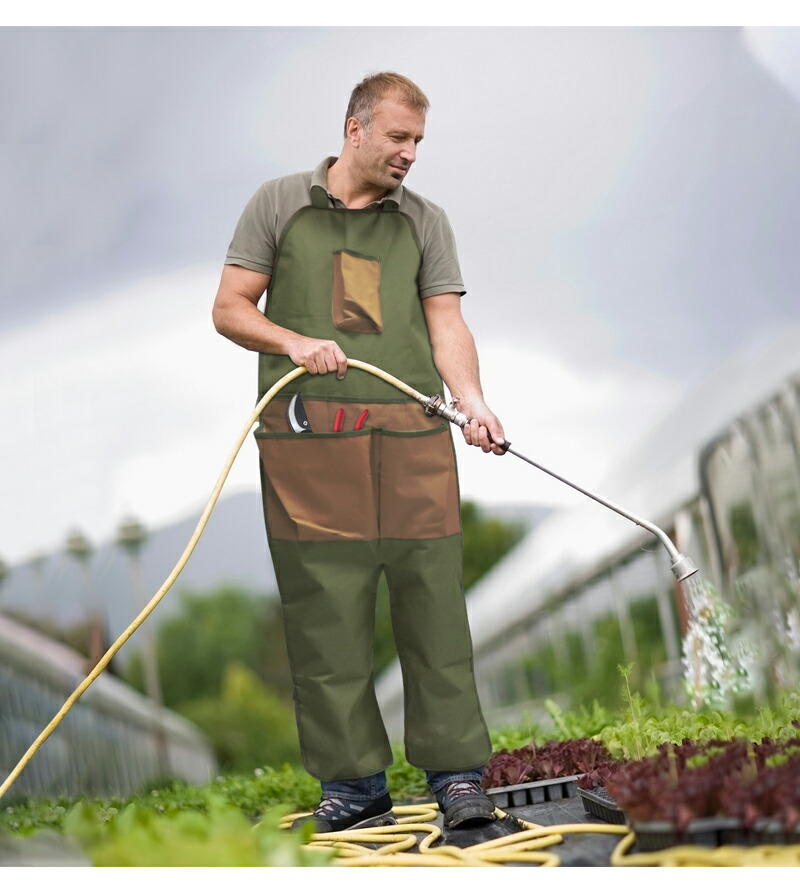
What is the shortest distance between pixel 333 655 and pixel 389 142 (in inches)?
50.9

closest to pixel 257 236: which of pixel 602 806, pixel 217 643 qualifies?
pixel 602 806

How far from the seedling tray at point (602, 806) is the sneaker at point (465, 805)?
0.23 m

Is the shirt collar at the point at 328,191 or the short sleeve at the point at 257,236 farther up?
the shirt collar at the point at 328,191

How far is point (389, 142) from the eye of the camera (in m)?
2.66

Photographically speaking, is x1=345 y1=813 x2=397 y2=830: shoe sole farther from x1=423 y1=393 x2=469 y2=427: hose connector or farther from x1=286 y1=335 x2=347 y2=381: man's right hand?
x1=286 y1=335 x2=347 y2=381: man's right hand

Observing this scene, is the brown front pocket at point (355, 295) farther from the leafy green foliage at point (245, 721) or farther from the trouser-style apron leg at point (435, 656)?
the leafy green foliage at point (245, 721)

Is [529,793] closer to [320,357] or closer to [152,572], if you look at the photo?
[320,357]

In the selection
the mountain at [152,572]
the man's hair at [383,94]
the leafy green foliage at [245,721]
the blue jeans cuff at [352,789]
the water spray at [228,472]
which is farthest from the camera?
the leafy green foliage at [245,721]

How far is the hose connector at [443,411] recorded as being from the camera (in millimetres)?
2510

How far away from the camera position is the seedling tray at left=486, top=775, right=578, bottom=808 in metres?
2.81

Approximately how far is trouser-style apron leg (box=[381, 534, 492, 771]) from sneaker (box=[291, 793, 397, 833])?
150 mm

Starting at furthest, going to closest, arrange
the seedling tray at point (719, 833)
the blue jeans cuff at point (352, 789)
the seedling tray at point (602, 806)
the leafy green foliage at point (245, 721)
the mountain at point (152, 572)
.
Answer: the leafy green foliage at point (245, 721) → the mountain at point (152, 572) → the blue jeans cuff at point (352, 789) → the seedling tray at point (602, 806) → the seedling tray at point (719, 833)

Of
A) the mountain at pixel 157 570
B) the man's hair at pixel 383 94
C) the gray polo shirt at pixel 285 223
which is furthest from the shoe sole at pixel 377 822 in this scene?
the man's hair at pixel 383 94
